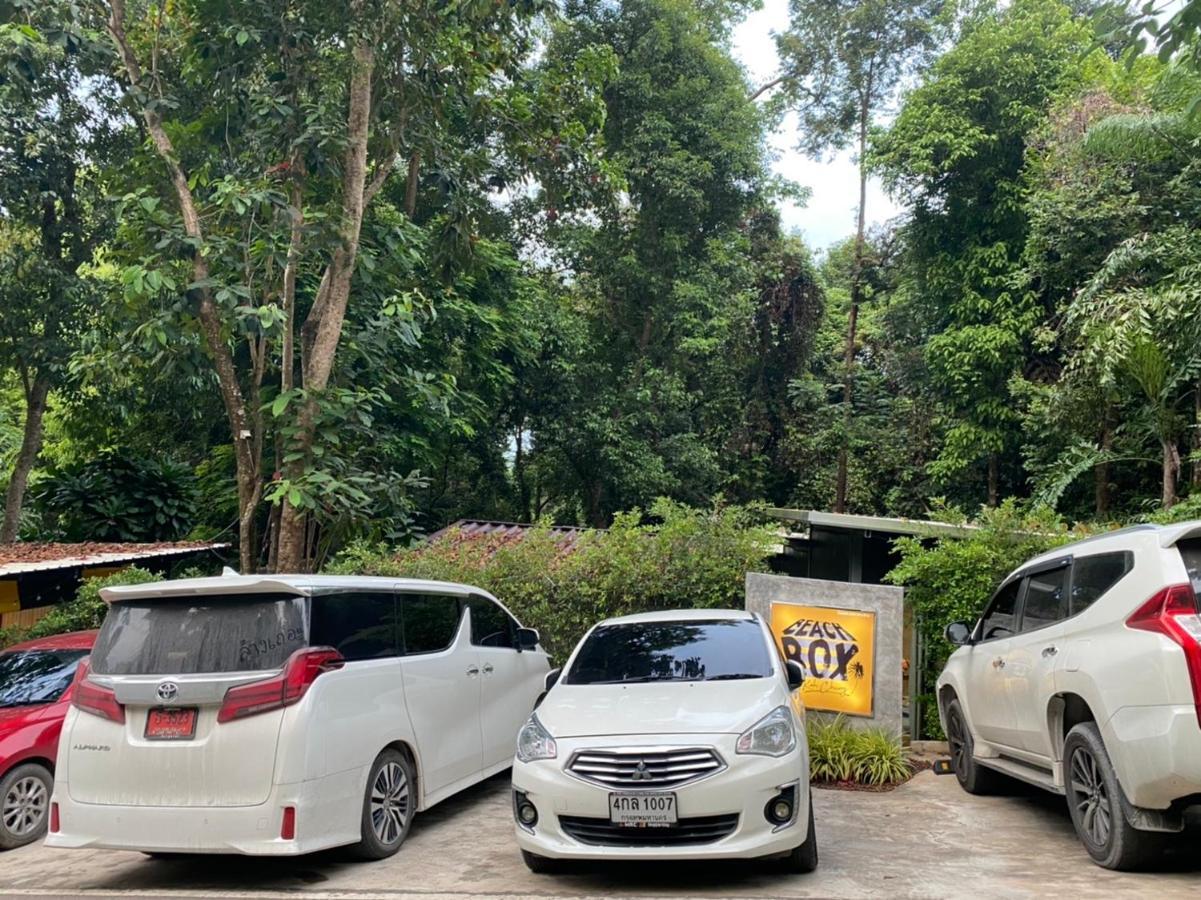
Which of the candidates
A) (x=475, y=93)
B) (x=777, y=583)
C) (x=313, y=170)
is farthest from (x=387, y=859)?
(x=475, y=93)

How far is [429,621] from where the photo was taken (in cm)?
660

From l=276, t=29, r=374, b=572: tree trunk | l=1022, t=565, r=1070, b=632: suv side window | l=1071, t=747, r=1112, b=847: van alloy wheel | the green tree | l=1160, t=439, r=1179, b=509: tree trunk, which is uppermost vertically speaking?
the green tree

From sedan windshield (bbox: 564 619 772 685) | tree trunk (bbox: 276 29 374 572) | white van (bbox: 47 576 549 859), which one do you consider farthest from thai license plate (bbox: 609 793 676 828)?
tree trunk (bbox: 276 29 374 572)

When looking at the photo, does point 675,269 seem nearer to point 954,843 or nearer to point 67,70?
point 67,70

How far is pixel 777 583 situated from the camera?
8555 millimetres

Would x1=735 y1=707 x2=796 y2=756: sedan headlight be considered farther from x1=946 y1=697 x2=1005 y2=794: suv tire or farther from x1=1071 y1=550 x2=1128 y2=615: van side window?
x1=946 y1=697 x2=1005 y2=794: suv tire

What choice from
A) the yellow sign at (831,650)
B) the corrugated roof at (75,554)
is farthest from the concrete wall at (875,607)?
the corrugated roof at (75,554)

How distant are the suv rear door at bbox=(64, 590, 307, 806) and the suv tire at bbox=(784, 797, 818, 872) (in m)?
2.86

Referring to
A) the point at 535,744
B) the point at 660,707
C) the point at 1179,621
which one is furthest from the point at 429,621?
the point at 1179,621

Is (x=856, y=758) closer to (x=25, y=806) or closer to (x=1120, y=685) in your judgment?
(x=1120, y=685)

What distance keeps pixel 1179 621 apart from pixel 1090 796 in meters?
1.30

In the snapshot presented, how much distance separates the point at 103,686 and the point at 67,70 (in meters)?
14.1

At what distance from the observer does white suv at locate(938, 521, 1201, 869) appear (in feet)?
14.4

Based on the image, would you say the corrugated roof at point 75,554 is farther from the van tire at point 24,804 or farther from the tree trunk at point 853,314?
the tree trunk at point 853,314
